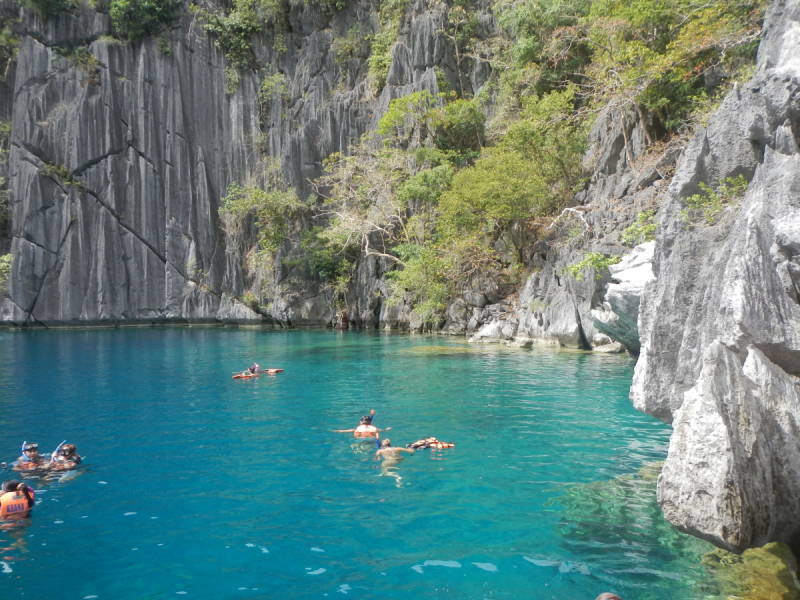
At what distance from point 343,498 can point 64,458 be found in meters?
4.95

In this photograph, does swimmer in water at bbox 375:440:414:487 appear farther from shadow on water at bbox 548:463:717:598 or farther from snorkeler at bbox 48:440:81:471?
snorkeler at bbox 48:440:81:471

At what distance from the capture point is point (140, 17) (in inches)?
1822

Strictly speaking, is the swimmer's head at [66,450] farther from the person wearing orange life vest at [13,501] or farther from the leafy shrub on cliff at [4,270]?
the leafy shrub on cliff at [4,270]

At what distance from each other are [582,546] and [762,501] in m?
1.86

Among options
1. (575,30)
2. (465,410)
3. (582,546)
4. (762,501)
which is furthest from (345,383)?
(575,30)


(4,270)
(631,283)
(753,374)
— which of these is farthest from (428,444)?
(4,270)

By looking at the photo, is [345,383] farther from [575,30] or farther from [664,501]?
[575,30]

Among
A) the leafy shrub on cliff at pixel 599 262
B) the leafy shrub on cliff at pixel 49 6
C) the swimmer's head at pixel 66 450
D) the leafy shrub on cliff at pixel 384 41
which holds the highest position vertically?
the leafy shrub on cliff at pixel 49 6

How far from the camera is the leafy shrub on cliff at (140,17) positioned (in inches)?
1780

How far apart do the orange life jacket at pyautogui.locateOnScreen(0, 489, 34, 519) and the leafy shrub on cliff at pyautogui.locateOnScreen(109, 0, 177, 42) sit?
5061 cm

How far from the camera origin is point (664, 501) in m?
5.40

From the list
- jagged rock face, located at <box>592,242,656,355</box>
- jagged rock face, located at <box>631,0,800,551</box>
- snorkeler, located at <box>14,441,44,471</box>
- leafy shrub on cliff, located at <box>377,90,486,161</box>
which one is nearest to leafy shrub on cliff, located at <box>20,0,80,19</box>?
leafy shrub on cliff, located at <box>377,90,486,161</box>

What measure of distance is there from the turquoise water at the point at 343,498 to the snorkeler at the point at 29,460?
37 centimetres

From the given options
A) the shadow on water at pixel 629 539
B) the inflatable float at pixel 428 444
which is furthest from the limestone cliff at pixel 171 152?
the shadow on water at pixel 629 539
